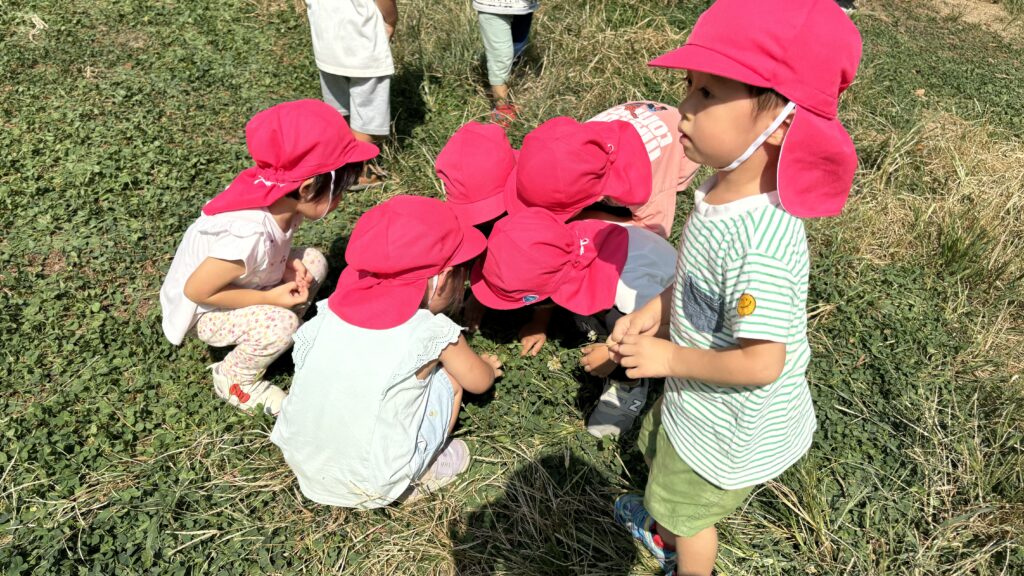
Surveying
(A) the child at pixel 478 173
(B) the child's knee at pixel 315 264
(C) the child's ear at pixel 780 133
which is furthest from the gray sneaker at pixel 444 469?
(C) the child's ear at pixel 780 133

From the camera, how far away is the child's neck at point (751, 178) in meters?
1.76

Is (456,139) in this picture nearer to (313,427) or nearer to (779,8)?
(313,427)

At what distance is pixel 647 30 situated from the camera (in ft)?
18.9

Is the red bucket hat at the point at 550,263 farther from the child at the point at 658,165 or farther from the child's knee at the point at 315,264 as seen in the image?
the child's knee at the point at 315,264

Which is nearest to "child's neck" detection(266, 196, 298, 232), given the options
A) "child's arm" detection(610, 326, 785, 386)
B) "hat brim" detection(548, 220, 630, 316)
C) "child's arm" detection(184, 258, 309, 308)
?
"child's arm" detection(184, 258, 309, 308)

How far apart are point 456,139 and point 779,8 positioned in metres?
2.06

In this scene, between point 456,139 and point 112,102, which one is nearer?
point 456,139

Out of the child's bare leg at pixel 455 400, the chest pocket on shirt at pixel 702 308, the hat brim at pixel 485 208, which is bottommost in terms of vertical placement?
the child's bare leg at pixel 455 400

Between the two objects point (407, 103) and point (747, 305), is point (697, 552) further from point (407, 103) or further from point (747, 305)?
point (407, 103)

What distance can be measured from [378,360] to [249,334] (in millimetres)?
903

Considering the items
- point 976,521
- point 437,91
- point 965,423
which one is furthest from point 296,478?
point 437,91

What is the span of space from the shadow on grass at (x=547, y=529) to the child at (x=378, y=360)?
38 centimetres

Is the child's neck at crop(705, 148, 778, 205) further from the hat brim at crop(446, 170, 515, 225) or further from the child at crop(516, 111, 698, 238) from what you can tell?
the hat brim at crop(446, 170, 515, 225)

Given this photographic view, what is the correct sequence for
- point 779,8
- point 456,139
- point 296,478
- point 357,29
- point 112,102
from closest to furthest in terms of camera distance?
point 779,8 < point 296,478 < point 456,139 < point 357,29 < point 112,102
